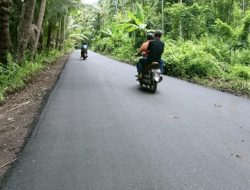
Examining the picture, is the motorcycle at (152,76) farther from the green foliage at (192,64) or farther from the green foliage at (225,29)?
the green foliage at (225,29)

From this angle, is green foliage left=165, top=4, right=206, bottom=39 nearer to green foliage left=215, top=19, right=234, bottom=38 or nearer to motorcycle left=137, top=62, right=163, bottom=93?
green foliage left=215, top=19, right=234, bottom=38

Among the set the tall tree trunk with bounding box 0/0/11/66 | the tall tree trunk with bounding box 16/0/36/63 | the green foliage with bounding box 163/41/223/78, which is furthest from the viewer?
the green foliage with bounding box 163/41/223/78

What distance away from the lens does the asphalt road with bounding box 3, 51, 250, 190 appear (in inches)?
205

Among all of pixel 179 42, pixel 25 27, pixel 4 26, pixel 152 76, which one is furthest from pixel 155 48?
pixel 179 42

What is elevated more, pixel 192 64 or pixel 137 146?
pixel 192 64

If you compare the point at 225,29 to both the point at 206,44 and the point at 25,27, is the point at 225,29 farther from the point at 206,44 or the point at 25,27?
the point at 25,27

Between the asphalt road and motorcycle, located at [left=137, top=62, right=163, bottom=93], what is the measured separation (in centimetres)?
122

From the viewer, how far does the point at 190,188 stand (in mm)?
4949

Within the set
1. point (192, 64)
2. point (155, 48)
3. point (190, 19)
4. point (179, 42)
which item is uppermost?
point (190, 19)

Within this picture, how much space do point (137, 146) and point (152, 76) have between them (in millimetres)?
6350

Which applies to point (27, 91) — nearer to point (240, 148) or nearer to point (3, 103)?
point (3, 103)

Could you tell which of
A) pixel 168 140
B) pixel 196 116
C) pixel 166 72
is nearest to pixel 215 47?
pixel 166 72

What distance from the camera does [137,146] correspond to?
670 cm

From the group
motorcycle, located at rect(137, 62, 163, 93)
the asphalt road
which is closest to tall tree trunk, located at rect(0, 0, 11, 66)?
the asphalt road
